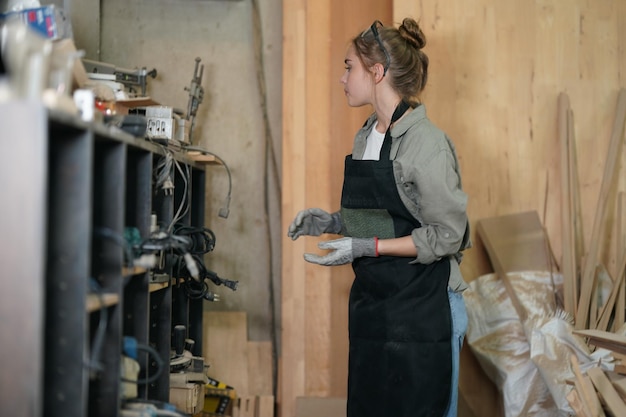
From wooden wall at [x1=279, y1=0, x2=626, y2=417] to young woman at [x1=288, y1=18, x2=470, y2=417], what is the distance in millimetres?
841

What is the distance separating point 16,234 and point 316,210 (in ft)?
4.58

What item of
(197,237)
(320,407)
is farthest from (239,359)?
(197,237)

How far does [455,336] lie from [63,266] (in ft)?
4.17

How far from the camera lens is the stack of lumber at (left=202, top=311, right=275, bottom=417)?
325cm

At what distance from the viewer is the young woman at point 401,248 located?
2104 millimetres

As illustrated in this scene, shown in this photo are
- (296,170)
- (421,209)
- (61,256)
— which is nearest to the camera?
(61,256)

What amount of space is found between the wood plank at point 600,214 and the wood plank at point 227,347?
1532 mm

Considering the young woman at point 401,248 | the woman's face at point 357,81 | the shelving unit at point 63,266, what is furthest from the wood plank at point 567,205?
the shelving unit at point 63,266

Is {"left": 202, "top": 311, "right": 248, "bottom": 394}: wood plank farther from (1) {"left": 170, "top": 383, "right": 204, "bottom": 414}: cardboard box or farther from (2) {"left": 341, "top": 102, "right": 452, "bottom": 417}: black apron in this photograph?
(2) {"left": 341, "top": 102, "right": 452, "bottom": 417}: black apron

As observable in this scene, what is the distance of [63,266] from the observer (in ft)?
4.67

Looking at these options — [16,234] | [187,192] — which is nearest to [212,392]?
[187,192]

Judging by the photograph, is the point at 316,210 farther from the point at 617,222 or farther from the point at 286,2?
the point at 617,222

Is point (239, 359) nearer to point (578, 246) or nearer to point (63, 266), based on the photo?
point (578, 246)

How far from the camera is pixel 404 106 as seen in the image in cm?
227
